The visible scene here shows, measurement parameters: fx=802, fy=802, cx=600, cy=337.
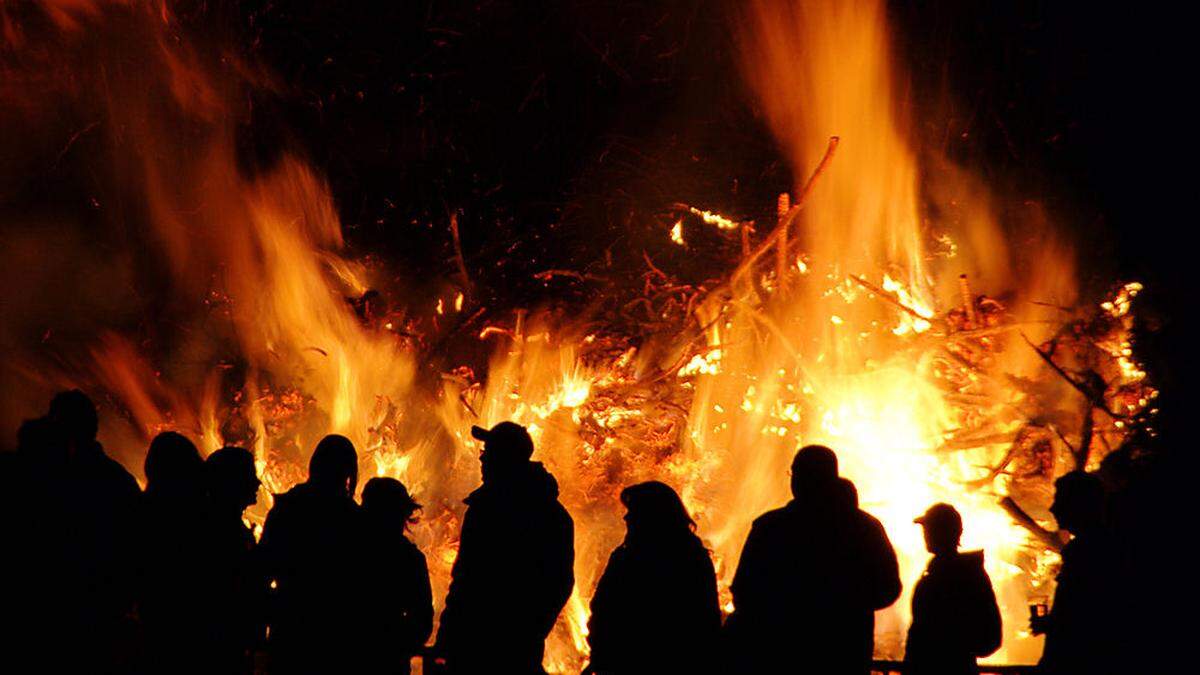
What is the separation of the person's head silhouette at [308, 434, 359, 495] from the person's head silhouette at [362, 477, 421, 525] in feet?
0.40

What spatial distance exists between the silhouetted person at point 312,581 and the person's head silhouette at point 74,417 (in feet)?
3.01

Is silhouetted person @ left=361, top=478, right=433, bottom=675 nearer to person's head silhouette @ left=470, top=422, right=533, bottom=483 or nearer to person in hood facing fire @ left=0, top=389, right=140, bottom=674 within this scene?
person's head silhouette @ left=470, top=422, right=533, bottom=483

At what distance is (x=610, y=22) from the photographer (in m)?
11.6

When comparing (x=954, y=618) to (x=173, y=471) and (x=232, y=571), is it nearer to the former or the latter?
(x=232, y=571)

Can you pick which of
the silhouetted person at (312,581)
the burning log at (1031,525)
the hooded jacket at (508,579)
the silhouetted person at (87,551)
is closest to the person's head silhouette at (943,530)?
the hooded jacket at (508,579)

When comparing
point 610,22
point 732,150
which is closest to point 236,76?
point 610,22

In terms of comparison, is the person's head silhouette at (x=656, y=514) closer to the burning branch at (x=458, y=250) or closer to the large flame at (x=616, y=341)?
the large flame at (x=616, y=341)

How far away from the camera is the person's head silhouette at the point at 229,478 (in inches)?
142

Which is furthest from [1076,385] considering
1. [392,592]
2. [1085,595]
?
[392,592]

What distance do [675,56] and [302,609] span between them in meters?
10.0

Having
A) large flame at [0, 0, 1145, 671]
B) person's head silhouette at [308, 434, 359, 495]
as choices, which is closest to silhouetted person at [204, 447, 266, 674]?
person's head silhouette at [308, 434, 359, 495]

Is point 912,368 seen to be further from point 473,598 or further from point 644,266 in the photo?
point 473,598

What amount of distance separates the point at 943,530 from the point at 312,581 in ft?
10.0

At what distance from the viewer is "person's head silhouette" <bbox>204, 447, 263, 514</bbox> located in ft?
11.8
